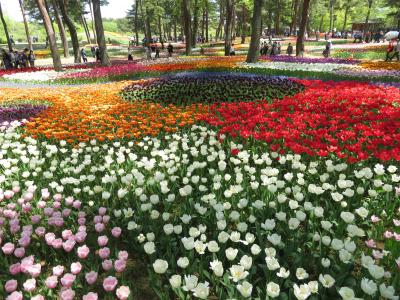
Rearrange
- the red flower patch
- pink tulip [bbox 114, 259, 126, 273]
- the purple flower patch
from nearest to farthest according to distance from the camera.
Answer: pink tulip [bbox 114, 259, 126, 273], the red flower patch, the purple flower patch

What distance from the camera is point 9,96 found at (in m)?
12.5

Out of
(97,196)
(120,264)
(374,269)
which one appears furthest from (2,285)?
(374,269)

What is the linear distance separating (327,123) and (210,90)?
17.4ft

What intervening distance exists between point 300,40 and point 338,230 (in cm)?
2427

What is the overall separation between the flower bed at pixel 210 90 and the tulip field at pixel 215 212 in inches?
64.2

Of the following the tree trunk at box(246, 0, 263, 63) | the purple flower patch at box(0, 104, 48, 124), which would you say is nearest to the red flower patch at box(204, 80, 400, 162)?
the purple flower patch at box(0, 104, 48, 124)

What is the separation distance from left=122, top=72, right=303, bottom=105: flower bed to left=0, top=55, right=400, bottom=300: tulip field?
64.2 inches

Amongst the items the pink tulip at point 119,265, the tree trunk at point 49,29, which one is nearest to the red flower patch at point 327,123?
the pink tulip at point 119,265

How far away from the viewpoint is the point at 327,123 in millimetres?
6707

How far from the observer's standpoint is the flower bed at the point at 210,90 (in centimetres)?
1028

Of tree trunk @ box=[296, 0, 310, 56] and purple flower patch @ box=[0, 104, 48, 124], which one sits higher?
tree trunk @ box=[296, 0, 310, 56]

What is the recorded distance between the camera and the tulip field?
2.66 m

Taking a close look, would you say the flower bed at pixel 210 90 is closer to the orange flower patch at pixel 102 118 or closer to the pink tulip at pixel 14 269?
the orange flower patch at pixel 102 118

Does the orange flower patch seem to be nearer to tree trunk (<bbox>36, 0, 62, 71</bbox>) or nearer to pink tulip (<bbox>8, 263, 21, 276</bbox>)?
pink tulip (<bbox>8, 263, 21, 276</bbox>)
